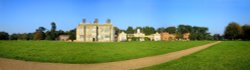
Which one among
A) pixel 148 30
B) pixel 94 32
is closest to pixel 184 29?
pixel 148 30

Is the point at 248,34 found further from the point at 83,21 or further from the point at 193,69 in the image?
the point at 193,69

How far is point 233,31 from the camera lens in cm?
9444

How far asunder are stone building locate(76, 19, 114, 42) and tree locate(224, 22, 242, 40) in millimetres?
44998

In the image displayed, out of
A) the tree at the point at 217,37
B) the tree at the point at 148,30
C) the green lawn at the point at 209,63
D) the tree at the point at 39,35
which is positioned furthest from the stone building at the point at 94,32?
the green lawn at the point at 209,63

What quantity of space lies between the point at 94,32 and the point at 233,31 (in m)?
49.4

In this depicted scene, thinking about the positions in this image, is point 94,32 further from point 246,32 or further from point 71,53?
point 71,53

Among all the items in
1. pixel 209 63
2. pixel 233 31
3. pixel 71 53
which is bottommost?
pixel 209 63

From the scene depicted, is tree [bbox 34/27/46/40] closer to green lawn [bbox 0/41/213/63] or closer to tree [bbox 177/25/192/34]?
green lawn [bbox 0/41/213/63]

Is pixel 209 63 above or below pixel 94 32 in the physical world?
below

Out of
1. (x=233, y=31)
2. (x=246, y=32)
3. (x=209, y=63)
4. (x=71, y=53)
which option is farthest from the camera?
(x=233, y=31)

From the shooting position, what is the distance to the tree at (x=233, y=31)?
93.4 m

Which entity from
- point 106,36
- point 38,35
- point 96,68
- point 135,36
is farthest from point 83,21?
point 96,68

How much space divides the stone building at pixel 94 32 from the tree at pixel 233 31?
4500 centimetres

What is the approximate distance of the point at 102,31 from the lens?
253 feet
